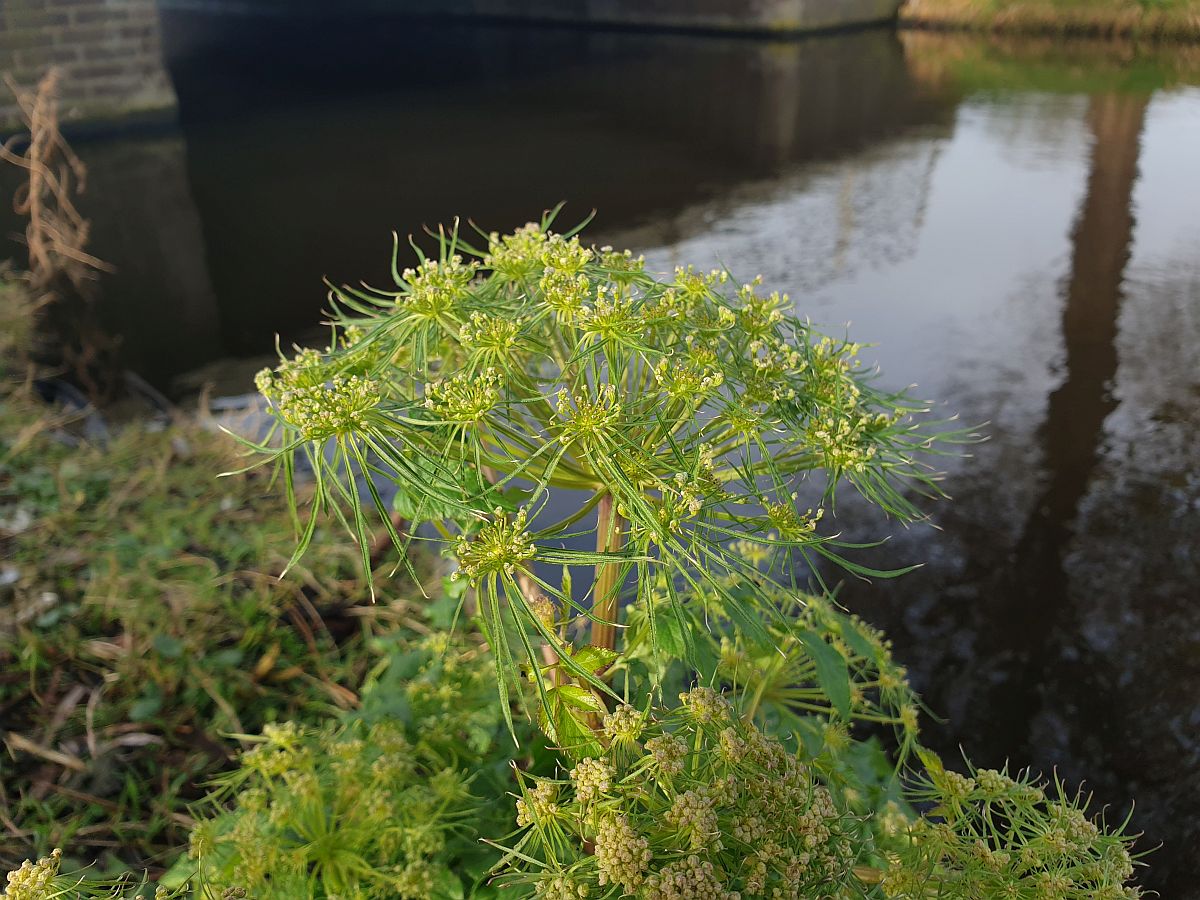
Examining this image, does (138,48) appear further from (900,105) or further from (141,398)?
(900,105)

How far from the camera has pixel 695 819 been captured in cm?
106

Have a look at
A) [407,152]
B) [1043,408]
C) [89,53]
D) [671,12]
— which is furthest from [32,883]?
[671,12]

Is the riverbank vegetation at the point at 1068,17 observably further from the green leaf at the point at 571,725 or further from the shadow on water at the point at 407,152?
the green leaf at the point at 571,725

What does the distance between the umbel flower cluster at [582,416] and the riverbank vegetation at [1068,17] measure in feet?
51.5

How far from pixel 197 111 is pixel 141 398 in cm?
936

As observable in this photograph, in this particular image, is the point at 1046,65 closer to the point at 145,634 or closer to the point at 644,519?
the point at 145,634

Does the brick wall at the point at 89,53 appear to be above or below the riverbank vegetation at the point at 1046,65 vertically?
above

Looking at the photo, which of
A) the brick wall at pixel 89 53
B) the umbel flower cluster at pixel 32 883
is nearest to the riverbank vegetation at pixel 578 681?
the umbel flower cluster at pixel 32 883

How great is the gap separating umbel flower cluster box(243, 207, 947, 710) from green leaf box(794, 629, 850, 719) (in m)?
0.13

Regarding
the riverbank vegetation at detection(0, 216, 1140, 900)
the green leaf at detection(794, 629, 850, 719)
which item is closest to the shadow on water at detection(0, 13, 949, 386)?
the riverbank vegetation at detection(0, 216, 1140, 900)

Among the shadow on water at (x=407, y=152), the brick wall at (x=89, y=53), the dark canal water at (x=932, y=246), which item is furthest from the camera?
the brick wall at (x=89, y=53)

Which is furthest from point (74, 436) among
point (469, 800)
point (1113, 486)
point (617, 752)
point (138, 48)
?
point (138, 48)

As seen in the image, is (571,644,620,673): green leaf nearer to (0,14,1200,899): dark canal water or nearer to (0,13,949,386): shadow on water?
(0,14,1200,899): dark canal water

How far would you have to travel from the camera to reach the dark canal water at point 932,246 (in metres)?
3.04
